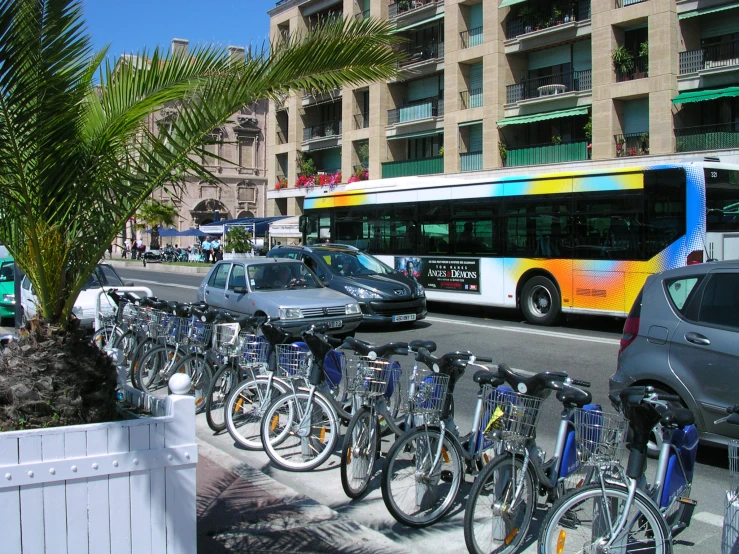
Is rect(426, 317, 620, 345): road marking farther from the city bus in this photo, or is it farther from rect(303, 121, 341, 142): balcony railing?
rect(303, 121, 341, 142): balcony railing

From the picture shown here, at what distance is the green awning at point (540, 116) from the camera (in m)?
29.9

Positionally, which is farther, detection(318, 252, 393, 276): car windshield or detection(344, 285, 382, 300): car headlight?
detection(318, 252, 393, 276): car windshield

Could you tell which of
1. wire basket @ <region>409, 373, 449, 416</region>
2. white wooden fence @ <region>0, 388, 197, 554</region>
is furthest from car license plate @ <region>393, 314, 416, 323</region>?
white wooden fence @ <region>0, 388, 197, 554</region>

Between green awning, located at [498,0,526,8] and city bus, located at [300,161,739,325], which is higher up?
green awning, located at [498,0,526,8]

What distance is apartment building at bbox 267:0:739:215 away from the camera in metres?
26.5

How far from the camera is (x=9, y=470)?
3297 millimetres

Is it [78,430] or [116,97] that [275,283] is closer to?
[116,97]

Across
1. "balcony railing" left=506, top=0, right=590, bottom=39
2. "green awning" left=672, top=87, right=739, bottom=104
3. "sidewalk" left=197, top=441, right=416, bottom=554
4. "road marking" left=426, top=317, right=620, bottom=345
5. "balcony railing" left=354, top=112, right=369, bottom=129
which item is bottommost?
"sidewalk" left=197, top=441, right=416, bottom=554

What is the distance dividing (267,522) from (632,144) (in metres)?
26.5

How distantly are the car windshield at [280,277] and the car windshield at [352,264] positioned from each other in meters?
2.13

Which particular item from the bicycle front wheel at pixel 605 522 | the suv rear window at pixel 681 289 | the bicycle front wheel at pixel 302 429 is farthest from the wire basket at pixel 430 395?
the suv rear window at pixel 681 289

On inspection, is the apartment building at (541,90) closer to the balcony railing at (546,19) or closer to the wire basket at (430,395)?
the balcony railing at (546,19)

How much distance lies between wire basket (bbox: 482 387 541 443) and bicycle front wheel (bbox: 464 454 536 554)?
135 mm

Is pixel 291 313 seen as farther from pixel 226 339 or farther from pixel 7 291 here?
pixel 7 291
